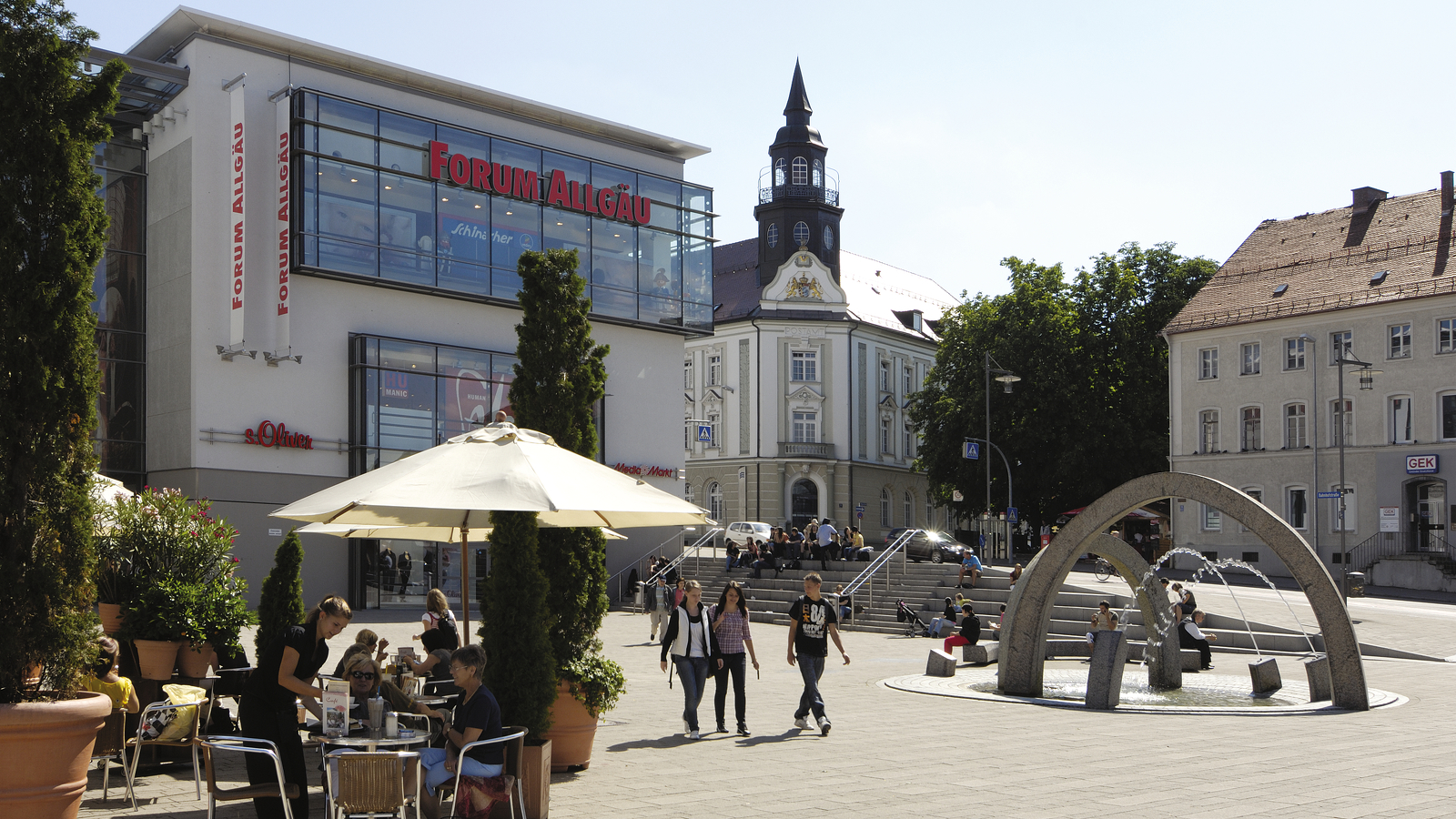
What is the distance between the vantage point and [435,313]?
33938 millimetres

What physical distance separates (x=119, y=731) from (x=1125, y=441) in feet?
159

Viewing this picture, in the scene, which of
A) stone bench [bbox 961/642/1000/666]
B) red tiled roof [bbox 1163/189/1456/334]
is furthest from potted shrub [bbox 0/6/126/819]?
red tiled roof [bbox 1163/189/1456/334]

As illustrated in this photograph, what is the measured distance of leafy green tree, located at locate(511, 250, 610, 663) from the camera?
9.76 m

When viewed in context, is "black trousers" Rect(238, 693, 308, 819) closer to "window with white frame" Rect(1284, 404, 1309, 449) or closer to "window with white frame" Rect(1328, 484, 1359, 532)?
"window with white frame" Rect(1328, 484, 1359, 532)

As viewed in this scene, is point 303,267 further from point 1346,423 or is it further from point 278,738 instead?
point 1346,423

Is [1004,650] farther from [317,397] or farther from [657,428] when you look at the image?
[657,428]

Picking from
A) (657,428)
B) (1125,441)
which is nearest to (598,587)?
(657,428)

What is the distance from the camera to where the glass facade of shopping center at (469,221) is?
31312 millimetres

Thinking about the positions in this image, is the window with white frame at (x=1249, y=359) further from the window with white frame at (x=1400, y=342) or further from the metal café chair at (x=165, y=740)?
the metal café chair at (x=165, y=740)

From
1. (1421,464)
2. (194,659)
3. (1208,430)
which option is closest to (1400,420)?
(1421,464)

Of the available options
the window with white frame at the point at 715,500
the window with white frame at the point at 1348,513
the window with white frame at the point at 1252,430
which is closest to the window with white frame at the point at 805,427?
the window with white frame at the point at 715,500

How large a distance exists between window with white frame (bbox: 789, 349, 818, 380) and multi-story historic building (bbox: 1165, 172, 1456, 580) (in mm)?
20548

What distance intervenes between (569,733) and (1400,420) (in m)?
41.8

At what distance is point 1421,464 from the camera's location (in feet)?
141
